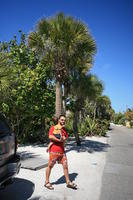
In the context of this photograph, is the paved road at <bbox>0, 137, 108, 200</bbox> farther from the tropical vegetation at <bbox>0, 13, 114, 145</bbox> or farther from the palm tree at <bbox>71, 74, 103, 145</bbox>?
the palm tree at <bbox>71, 74, 103, 145</bbox>

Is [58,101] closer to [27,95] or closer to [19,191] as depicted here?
[27,95]

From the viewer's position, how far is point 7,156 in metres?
3.88

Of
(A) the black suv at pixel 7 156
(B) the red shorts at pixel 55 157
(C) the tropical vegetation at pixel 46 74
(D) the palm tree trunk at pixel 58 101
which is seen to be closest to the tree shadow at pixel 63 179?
(B) the red shorts at pixel 55 157

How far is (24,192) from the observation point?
4684 mm

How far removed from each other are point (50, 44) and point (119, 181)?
6.32 m

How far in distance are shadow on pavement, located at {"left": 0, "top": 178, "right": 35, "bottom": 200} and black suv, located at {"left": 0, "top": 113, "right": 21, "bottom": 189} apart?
1.93 feet

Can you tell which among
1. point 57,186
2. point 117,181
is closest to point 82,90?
point 117,181

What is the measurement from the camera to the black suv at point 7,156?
367 cm

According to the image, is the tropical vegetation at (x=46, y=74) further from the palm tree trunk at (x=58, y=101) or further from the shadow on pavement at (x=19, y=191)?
the shadow on pavement at (x=19, y=191)

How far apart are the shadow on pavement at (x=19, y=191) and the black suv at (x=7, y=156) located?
23.1 inches

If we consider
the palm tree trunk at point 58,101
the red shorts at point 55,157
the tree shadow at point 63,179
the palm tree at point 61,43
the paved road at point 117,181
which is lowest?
the paved road at point 117,181

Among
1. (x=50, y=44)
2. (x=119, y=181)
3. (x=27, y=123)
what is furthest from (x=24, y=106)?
(x=119, y=181)

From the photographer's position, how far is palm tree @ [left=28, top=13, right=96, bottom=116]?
31.8 ft

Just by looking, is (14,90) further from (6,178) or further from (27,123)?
(6,178)
